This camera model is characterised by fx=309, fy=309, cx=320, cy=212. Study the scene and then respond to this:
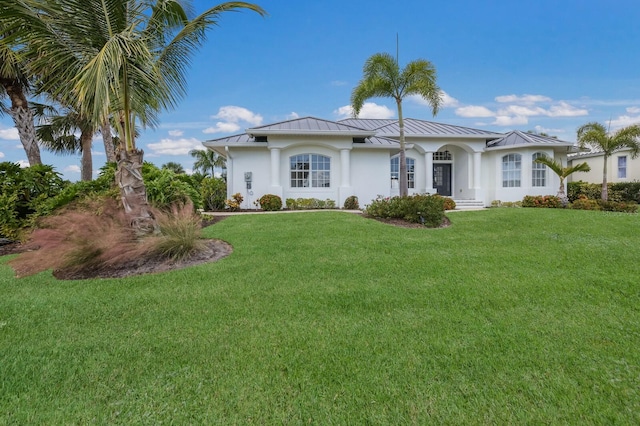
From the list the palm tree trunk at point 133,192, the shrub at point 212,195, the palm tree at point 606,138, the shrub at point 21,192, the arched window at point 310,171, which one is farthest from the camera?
the palm tree at point 606,138

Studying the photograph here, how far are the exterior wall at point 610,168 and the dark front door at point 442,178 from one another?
12704 millimetres

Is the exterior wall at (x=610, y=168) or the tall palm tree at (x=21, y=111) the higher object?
the tall palm tree at (x=21, y=111)

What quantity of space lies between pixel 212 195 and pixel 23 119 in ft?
27.2

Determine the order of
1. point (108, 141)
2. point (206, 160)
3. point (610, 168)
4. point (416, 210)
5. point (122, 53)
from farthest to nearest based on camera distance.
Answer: point (206, 160) < point (610, 168) < point (108, 141) < point (416, 210) < point (122, 53)

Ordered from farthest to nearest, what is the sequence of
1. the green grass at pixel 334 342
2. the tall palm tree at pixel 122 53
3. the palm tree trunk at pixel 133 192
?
1. the palm tree trunk at pixel 133 192
2. the tall palm tree at pixel 122 53
3. the green grass at pixel 334 342

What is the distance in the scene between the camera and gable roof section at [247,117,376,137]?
48.6 feet

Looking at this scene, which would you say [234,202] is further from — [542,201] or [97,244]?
[542,201]

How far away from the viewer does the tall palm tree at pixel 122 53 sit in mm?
5562

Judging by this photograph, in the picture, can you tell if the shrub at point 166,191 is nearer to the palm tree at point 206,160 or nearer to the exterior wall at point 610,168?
the exterior wall at point 610,168

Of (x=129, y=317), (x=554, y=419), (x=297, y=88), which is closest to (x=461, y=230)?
(x=554, y=419)

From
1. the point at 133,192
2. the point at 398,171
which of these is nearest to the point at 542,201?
the point at 398,171

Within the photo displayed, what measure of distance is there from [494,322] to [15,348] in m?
5.26

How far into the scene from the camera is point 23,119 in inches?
523

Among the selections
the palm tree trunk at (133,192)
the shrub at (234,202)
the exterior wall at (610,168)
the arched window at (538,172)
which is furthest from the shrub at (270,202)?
the exterior wall at (610,168)
